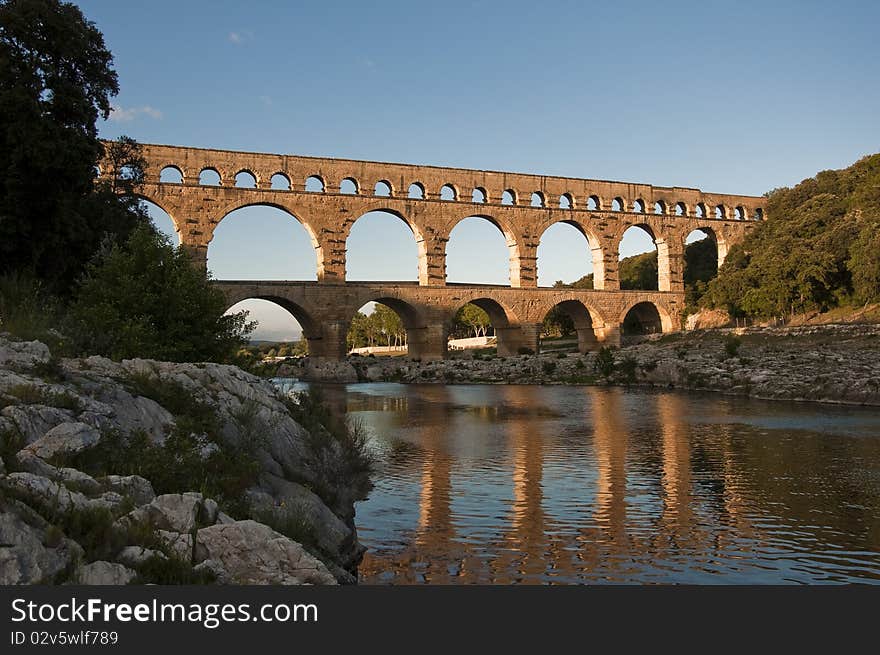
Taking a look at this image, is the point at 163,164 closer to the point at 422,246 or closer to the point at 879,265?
the point at 422,246

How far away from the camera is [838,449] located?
538 inches

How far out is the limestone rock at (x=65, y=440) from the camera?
5625 millimetres

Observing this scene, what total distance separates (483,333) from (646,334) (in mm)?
35142

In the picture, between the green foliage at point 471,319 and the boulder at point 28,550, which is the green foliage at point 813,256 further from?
the boulder at point 28,550

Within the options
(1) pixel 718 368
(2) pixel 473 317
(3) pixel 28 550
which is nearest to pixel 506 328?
(1) pixel 718 368

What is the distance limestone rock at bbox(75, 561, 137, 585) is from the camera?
4.30 metres

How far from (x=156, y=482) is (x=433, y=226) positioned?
4362 cm

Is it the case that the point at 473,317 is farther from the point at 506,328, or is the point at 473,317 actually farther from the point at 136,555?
the point at 136,555

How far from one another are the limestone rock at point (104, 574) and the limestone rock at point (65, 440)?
159cm

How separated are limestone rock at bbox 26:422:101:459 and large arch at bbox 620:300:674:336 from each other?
165 ft

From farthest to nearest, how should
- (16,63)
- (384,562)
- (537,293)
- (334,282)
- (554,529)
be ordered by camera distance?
(537,293), (334,282), (16,63), (554,529), (384,562)

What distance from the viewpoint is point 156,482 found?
6.16 metres

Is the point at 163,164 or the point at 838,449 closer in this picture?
the point at 838,449

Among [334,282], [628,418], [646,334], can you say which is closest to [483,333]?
[646,334]
